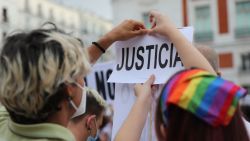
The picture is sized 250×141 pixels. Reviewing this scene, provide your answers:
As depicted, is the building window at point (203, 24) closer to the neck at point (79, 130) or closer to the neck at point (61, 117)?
the neck at point (79, 130)

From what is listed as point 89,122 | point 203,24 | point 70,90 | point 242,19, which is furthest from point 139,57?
point 203,24

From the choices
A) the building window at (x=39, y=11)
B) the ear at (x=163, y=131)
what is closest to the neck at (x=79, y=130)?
the ear at (x=163, y=131)

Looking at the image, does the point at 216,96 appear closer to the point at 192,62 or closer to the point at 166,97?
the point at 166,97

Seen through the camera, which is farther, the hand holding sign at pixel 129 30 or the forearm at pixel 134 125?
the hand holding sign at pixel 129 30

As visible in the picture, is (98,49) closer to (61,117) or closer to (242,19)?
(61,117)

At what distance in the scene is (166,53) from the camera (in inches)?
89.1

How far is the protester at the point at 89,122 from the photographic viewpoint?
2520mm

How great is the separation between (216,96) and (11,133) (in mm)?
707

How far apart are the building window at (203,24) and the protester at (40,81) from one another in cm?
2520

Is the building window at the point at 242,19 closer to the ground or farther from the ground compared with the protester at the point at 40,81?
closer to the ground

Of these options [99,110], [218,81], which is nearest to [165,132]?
[218,81]

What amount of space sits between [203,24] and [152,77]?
24.8 metres

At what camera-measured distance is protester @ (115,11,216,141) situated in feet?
5.98

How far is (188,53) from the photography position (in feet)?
6.42
